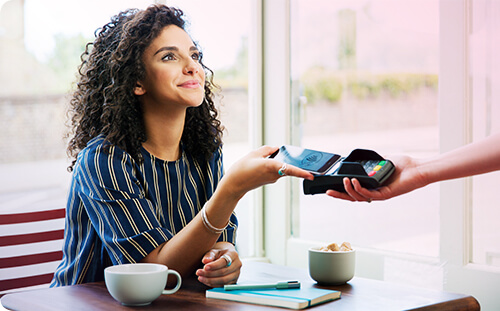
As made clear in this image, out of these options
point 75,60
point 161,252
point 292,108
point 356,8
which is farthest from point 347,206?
point 161,252

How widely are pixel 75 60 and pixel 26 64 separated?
0.21 meters

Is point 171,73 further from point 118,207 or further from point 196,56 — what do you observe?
point 118,207

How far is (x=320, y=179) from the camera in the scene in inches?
45.7

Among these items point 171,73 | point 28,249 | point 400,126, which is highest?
point 171,73

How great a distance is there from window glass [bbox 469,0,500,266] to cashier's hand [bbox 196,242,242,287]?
1.27 m

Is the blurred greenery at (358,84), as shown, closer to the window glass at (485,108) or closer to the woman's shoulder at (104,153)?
the window glass at (485,108)

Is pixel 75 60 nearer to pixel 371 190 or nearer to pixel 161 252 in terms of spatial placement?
pixel 161 252

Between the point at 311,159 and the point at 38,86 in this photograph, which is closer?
the point at 311,159

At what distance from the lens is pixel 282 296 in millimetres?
1102

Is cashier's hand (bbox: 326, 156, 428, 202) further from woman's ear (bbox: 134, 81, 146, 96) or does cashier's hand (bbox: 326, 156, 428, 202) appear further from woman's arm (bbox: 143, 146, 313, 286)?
woman's ear (bbox: 134, 81, 146, 96)

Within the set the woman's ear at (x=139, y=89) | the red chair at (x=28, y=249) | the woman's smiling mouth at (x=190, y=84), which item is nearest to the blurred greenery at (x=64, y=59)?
the red chair at (x=28, y=249)

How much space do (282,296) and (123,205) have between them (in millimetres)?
475

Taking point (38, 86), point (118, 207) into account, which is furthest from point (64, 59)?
point (118, 207)

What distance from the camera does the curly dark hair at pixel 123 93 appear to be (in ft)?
5.16
